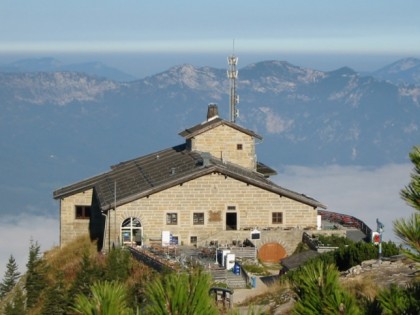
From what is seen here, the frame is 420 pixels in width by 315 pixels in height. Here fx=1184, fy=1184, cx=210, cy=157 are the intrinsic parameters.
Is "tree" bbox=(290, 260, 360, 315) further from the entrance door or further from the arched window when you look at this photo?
the entrance door

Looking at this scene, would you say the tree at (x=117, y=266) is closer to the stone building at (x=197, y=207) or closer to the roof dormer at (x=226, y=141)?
the stone building at (x=197, y=207)

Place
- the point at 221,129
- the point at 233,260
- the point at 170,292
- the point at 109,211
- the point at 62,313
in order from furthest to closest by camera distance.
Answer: the point at 221,129, the point at 109,211, the point at 233,260, the point at 62,313, the point at 170,292

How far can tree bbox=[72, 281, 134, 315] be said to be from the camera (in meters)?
8.55

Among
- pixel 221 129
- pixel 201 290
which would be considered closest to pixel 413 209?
pixel 201 290

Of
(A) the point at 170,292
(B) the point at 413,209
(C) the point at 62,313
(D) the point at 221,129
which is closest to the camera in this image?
A: (A) the point at 170,292

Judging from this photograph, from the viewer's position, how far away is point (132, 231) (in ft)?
137

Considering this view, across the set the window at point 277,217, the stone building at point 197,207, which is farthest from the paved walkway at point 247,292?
the window at point 277,217

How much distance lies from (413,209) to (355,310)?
3.27 ft

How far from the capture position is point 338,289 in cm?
920

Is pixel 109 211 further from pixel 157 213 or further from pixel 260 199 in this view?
pixel 260 199

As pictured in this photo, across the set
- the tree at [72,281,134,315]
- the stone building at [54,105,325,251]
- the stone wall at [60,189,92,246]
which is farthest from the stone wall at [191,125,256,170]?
the tree at [72,281,134,315]

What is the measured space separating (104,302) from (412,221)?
249 cm

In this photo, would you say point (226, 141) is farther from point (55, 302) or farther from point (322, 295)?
point (322, 295)

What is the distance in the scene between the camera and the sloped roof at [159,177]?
42.1m
